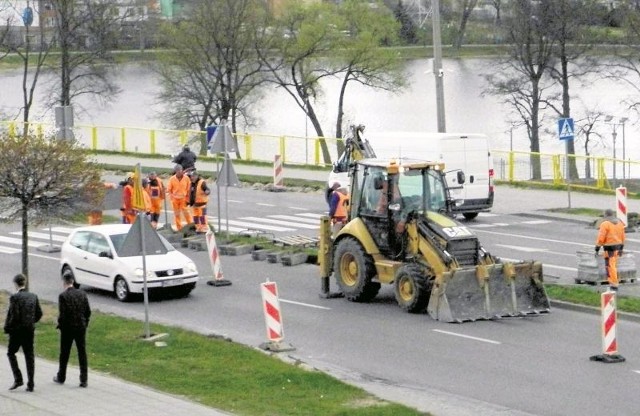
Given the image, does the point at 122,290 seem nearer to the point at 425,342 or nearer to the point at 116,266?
the point at 116,266

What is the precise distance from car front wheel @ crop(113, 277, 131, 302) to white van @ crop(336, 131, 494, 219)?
11747 mm

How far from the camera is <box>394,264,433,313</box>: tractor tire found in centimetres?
2139

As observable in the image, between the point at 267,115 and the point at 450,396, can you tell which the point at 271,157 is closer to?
the point at 267,115

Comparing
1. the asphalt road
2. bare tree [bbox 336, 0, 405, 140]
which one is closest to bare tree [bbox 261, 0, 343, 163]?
bare tree [bbox 336, 0, 405, 140]

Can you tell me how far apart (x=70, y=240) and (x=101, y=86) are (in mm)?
50708

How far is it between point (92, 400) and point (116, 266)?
28.1 ft

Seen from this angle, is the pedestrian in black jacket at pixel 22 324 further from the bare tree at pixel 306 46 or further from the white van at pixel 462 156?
the bare tree at pixel 306 46

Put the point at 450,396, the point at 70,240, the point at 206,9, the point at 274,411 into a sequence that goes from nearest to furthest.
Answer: the point at 274,411 → the point at 450,396 → the point at 70,240 → the point at 206,9

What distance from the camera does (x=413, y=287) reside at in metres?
21.5

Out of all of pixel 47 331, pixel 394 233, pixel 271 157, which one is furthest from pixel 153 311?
pixel 271 157

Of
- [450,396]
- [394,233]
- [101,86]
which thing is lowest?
[450,396]

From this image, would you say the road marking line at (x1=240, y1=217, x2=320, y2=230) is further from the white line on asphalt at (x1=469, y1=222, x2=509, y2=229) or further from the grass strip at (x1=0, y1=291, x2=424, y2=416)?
the grass strip at (x1=0, y1=291, x2=424, y2=416)

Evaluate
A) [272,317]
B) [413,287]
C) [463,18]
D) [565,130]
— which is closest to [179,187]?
[413,287]

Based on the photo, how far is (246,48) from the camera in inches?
2443
